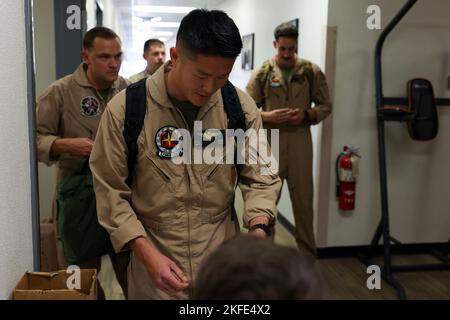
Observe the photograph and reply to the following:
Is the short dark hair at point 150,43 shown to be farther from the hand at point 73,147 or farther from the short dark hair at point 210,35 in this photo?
the short dark hair at point 210,35

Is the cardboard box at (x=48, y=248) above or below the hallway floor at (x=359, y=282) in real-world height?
above

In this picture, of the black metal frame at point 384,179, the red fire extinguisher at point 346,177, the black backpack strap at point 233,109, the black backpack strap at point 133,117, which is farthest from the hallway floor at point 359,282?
the black backpack strap at point 133,117

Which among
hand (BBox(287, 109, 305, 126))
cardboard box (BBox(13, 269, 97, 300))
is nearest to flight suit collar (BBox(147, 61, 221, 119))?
cardboard box (BBox(13, 269, 97, 300))

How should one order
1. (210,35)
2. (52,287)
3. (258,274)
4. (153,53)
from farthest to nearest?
1. (153,53)
2. (52,287)
3. (210,35)
4. (258,274)

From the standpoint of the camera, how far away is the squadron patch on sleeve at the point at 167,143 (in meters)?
1.24

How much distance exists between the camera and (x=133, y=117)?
3.95ft

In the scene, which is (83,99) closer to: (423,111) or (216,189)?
(216,189)

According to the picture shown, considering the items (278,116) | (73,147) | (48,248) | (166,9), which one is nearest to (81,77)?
(73,147)

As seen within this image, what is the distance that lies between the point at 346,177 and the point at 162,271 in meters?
2.14

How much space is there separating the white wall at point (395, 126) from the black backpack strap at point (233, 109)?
185cm

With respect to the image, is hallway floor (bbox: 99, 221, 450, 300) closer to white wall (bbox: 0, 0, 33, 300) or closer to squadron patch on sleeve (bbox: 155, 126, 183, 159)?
white wall (bbox: 0, 0, 33, 300)

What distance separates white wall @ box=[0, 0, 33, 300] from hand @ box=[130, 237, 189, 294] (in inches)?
12.9
